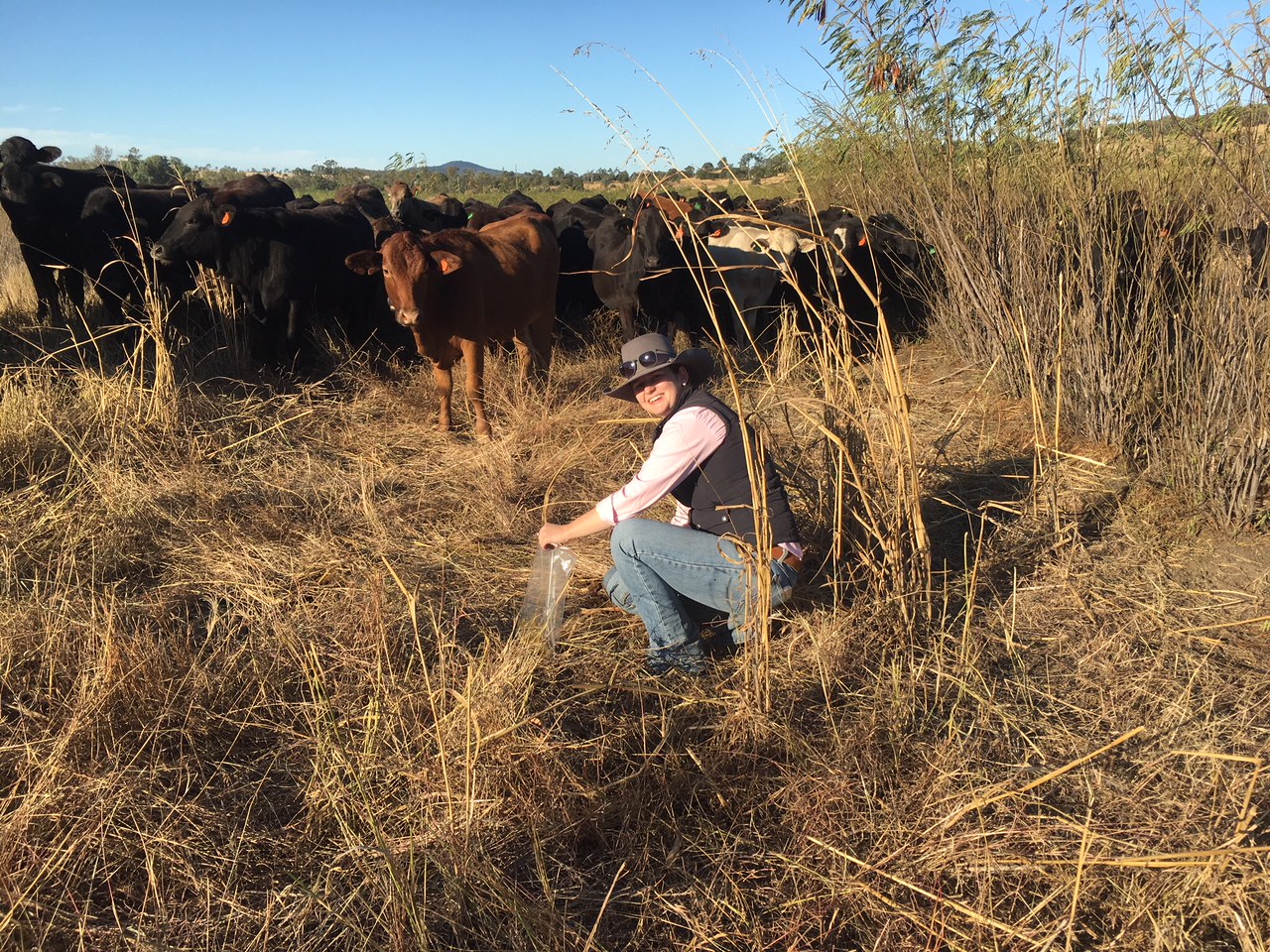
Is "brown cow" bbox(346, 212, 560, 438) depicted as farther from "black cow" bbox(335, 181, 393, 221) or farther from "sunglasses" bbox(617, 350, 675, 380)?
"black cow" bbox(335, 181, 393, 221)

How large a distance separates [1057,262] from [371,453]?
4.49 metres

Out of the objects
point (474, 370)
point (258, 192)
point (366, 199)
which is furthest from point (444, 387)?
point (366, 199)

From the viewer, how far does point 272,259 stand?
24.8ft

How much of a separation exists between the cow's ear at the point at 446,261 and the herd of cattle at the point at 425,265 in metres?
0.02

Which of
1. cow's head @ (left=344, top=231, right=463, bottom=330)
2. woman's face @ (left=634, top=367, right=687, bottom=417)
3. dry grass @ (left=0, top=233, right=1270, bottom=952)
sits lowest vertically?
dry grass @ (left=0, top=233, right=1270, bottom=952)

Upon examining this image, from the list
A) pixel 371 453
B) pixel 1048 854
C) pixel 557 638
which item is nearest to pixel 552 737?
pixel 557 638

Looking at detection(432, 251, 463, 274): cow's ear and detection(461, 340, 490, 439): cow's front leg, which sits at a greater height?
detection(432, 251, 463, 274): cow's ear

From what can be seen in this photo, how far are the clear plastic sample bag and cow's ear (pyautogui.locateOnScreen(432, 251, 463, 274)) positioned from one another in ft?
9.62

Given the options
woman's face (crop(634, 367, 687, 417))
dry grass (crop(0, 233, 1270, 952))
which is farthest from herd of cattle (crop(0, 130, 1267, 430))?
woman's face (crop(634, 367, 687, 417))

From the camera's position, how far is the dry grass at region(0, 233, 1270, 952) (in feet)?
7.68

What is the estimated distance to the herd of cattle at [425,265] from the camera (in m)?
6.47

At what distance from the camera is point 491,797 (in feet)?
8.85

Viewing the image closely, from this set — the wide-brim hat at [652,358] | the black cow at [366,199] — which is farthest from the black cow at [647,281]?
the wide-brim hat at [652,358]

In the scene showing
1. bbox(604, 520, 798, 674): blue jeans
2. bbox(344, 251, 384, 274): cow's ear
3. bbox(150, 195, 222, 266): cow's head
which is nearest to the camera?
bbox(604, 520, 798, 674): blue jeans
